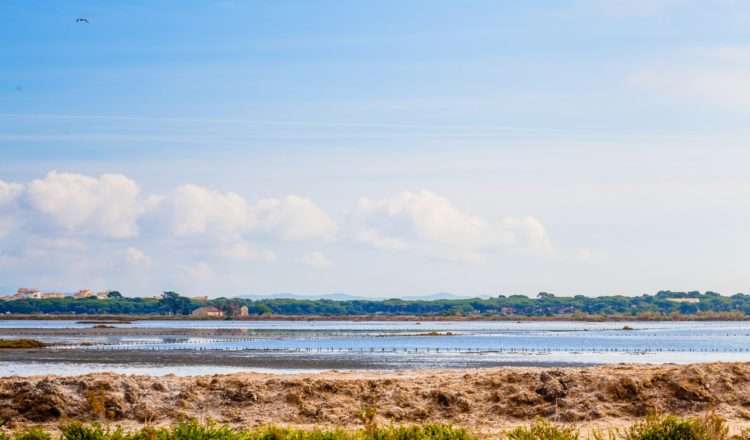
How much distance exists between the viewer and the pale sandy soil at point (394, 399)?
25.9 metres

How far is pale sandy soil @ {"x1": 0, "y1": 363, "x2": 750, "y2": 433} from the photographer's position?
25922mm

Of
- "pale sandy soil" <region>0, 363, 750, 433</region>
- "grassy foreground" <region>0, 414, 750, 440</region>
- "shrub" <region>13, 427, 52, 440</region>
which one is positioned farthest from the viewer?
"pale sandy soil" <region>0, 363, 750, 433</region>

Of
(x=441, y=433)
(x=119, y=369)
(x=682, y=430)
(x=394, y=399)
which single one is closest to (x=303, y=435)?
(x=441, y=433)

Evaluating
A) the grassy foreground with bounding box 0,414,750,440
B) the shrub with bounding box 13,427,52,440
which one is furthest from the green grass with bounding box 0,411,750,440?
the shrub with bounding box 13,427,52,440

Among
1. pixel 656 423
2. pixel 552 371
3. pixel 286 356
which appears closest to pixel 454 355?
pixel 286 356

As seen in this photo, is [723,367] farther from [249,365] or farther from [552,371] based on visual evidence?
[249,365]

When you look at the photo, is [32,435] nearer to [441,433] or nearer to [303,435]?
[303,435]

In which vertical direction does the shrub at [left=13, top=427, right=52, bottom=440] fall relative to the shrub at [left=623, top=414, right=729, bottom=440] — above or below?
below

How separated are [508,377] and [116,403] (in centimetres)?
976

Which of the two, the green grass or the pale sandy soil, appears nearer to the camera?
the green grass

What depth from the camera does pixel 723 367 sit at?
28.7 metres

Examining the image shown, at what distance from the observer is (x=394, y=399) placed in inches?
1061

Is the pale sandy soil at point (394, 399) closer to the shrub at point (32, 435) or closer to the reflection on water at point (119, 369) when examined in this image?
the shrub at point (32, 435)

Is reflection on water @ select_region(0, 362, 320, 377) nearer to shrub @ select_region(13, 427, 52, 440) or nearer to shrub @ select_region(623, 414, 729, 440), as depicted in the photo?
shrub @ select_region(13, 427, 52, 440)
